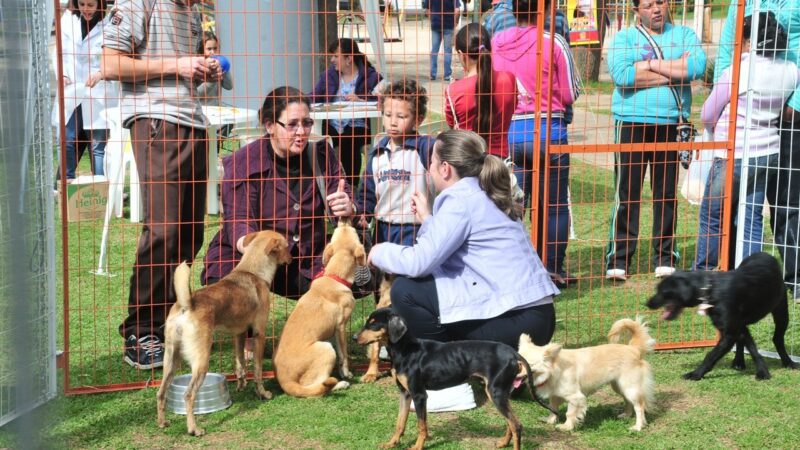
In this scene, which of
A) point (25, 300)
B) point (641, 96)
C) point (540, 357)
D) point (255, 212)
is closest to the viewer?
point (25, 300)

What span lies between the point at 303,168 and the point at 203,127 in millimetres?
667

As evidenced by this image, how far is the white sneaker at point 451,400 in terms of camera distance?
4.71 m

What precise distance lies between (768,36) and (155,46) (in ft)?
12.8

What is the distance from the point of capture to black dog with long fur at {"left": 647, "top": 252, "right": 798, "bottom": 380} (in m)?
4.82

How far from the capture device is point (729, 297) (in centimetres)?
487

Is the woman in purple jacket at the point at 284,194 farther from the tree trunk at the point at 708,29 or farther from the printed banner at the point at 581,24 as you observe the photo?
the printed banner at the point at 581,24

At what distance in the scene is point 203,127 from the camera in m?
5.19

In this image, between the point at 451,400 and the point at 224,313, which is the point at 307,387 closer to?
the point at 224,313

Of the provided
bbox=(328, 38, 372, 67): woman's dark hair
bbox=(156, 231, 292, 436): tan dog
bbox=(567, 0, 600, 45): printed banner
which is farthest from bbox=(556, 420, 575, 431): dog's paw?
bbox=(328, 38, 372, 67): woman's dark hair

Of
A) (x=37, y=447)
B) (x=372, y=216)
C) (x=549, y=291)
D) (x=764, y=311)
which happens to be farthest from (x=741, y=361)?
(x=37, y=447)

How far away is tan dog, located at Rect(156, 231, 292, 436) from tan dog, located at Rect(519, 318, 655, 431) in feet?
4.79

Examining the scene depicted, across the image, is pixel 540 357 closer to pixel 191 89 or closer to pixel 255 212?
pixel 255 212

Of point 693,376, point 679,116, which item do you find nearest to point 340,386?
point 693,376

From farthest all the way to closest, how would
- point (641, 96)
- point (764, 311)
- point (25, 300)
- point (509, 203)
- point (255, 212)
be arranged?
point (641, 96), point (255, 212), point (764, 311), point (509, 203), point (25, 300)
